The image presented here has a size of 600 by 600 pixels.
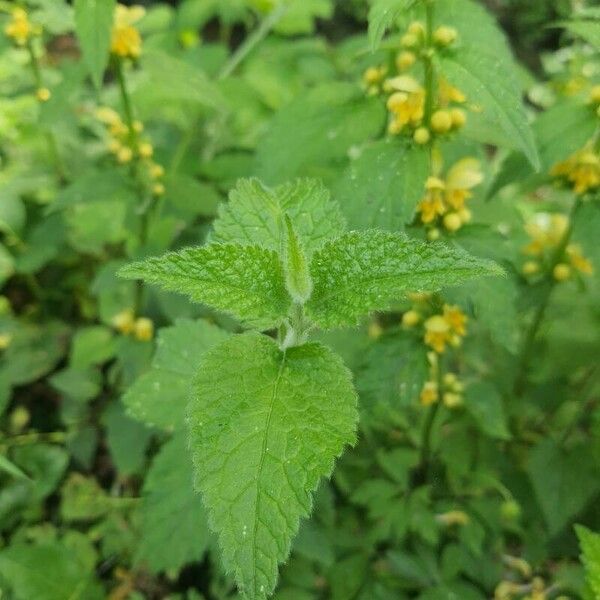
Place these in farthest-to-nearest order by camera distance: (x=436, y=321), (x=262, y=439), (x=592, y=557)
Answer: (x=436, y=321) < (x=592, y=557) < (x=262, y=439)

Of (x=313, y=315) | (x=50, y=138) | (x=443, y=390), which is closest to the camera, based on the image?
(x=313, y=315)

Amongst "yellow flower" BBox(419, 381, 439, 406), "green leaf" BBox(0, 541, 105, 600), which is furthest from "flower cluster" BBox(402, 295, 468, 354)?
"green leaf" BBox(0, 541, 105, 600)

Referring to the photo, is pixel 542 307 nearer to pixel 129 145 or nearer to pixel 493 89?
pixel 493 89

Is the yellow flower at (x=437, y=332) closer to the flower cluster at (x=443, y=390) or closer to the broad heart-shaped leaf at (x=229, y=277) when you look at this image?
the flower cluster at (x=443, y=390)

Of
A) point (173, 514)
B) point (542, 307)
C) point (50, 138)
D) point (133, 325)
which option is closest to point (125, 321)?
point (133, 325)

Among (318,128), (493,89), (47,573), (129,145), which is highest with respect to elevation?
(493,89)

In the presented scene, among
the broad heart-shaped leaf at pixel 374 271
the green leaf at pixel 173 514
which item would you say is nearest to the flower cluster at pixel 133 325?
the green leaf at pixel 173 514

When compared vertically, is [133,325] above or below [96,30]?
below

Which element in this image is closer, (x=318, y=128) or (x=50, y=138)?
(x=318, y=128)

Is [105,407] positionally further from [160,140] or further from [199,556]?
[160,140]
